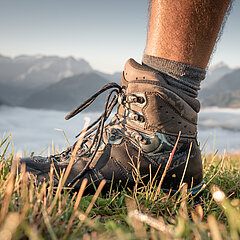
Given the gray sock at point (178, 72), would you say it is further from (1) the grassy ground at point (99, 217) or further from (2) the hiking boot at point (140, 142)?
(1) the grassy ground at point (99, 217)

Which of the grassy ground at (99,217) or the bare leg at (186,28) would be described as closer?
the grassy ground at (99,217)

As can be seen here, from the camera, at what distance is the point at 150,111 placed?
1.67 m

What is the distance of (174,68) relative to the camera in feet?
5.50

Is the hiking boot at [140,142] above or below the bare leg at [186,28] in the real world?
below

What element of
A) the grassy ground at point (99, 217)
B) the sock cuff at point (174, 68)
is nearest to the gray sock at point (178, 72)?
the sock cuff at point (174, 68)

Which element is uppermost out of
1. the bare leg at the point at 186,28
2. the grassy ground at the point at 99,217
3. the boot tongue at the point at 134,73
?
the bare leg at the point at 186,28

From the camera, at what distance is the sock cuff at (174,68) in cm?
168

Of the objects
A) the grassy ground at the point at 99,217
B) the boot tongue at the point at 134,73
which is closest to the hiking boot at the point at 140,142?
the boot tongue at the point at 134,73

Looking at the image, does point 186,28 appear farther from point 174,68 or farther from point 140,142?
point 140,142

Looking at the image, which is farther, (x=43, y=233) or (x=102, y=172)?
(x=102, y=172)

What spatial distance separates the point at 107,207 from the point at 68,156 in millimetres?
495

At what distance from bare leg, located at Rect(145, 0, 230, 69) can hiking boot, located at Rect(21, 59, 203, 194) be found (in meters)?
0.20

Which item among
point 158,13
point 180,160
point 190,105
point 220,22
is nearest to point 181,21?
point 158,13

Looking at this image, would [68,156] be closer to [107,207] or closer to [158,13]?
[107,207]
